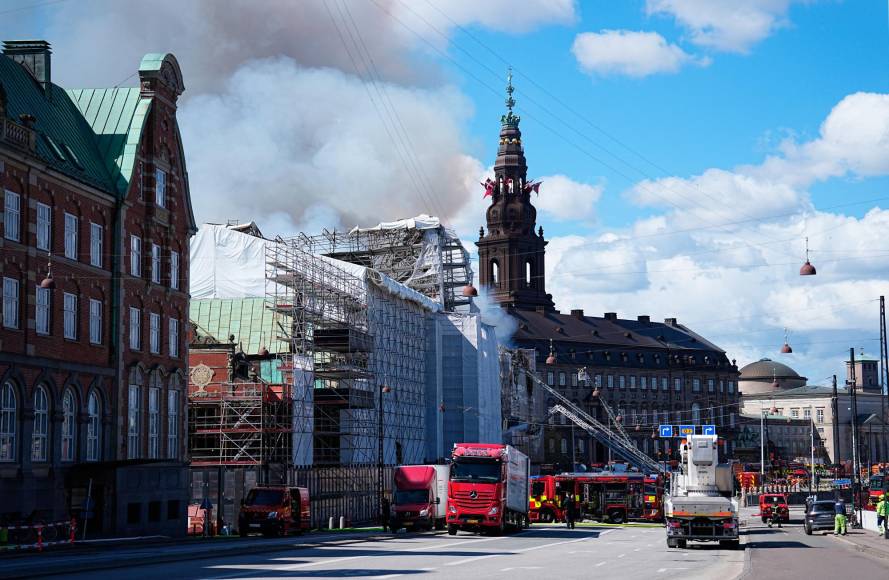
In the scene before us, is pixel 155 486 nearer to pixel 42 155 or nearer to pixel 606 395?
pixel 42 155

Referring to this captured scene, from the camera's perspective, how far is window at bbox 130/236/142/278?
61.9m

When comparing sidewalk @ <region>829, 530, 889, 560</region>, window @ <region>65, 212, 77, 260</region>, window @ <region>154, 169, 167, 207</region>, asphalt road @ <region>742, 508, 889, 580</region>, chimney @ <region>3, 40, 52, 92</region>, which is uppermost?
chimney @ <region>3, 40, 52, 92</region>

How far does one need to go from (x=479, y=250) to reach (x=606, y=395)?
2833 cm

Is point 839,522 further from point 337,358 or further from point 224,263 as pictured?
point 224,263

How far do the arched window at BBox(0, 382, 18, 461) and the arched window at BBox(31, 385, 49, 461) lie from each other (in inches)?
51.8

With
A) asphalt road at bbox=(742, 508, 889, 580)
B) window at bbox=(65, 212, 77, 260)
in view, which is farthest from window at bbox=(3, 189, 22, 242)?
asphalt road at bbox=(742, 508, 889, 580)

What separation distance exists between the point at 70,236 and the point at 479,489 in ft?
66.9

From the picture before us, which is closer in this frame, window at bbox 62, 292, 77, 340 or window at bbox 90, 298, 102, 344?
window at bbox 62, 292, 77, 340

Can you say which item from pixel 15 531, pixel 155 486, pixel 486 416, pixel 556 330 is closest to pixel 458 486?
pixel 155 486

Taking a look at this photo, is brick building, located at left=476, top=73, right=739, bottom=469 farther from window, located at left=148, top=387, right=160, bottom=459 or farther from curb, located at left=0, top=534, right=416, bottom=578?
curb, located at left=0, top=534, right=416, bottom=578

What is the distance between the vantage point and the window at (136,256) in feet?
203

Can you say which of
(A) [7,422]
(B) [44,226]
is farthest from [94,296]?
(A) [7,422]

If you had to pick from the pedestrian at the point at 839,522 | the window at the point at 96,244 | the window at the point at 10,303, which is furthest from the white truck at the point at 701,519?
the window at the point at 96,244

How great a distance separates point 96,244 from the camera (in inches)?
2312
